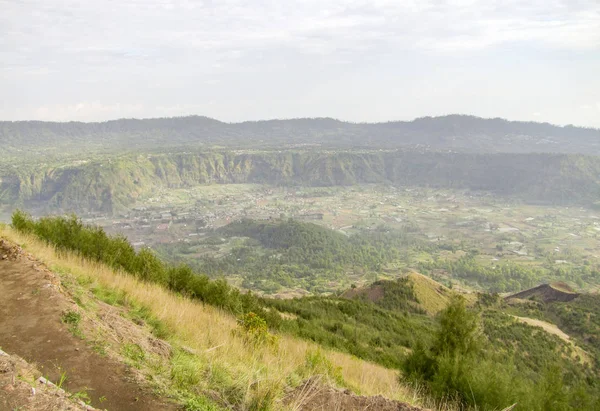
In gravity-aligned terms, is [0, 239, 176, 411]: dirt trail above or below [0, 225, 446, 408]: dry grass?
above

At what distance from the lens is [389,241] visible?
10144 centimetres

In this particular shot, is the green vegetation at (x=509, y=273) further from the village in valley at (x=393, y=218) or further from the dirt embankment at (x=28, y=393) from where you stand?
the dirt embankment at (x=28, y=393)

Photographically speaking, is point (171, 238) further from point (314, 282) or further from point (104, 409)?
point (104, 409)

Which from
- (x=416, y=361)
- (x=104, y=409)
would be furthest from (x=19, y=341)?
(x=416, y=361)

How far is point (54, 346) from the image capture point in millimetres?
4766

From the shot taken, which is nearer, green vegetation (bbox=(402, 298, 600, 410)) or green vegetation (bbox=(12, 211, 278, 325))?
green vegetation (bbox=(402, 298, 600, 410))

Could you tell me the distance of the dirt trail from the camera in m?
3.98

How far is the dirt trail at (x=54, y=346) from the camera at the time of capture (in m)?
A: 3.98

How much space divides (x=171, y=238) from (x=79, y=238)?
85894 mm

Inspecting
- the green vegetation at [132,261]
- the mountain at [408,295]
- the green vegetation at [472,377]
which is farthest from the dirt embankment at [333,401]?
the mountain at [408,295]

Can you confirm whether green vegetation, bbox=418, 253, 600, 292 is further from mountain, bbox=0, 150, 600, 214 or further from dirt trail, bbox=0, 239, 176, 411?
mountain, bbox=0, 150, 600, 214

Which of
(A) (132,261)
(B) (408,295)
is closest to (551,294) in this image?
(B) (408,295)

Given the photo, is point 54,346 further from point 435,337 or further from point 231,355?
point 435,337

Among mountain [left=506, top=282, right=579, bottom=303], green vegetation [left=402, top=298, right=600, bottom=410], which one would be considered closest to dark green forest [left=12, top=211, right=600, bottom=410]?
green vegetation [left=402, top=298, right=600, bottom=410]
